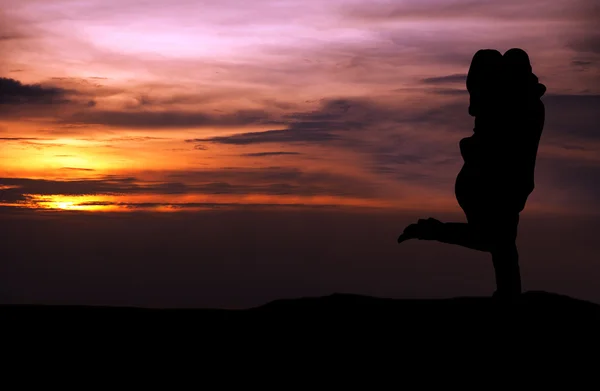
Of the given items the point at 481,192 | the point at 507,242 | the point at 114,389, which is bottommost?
the point at 114,389

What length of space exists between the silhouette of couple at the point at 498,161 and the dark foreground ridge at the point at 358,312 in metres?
0.67

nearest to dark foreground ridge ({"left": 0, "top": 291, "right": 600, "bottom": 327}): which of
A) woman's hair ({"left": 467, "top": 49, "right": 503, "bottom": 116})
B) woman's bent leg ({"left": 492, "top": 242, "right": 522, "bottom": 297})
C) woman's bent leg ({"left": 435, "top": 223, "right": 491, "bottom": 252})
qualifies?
woman's bent leg ({"left": 492, "top": 242, "right": 522, "bottom": 297})

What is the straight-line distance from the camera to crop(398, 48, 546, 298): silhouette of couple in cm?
1155

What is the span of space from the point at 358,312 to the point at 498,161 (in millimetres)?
3017

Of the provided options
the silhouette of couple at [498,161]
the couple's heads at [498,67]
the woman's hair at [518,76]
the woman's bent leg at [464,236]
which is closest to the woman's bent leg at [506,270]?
the silhouette of couple at [498,161]

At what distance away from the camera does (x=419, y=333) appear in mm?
11273

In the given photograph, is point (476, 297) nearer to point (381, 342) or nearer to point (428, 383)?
point (381, 342)

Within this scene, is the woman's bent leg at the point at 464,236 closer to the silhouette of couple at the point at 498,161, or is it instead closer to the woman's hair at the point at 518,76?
the silhouette of couple at the point at 498,161

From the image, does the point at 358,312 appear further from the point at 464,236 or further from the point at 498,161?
the point at 498,161

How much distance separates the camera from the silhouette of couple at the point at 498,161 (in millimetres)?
11547

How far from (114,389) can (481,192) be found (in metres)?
5.78

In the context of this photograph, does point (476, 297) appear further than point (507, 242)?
Yes

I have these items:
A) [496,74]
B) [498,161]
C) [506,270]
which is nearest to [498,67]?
[496,74]

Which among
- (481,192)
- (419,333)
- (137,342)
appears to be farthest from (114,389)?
(481,192)
